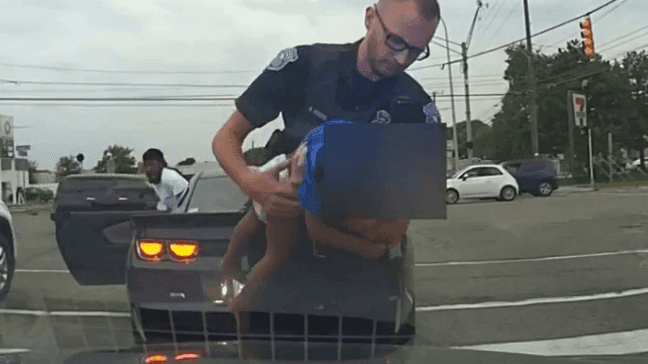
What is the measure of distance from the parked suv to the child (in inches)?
666

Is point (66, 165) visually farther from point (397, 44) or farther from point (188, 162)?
point (397, 44)

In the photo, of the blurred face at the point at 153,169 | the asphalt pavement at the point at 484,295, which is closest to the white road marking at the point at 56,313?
the asphalt pavement at the point at 484,295

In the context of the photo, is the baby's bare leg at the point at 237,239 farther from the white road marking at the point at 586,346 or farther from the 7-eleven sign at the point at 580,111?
the 7-eleven sign at the point at 580,111

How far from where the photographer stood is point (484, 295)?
21.6 feet

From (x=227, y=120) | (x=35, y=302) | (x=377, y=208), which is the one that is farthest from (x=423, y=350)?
(x=35, y=302)

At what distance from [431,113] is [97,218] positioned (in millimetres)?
3305

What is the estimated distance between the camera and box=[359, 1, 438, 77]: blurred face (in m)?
3.43

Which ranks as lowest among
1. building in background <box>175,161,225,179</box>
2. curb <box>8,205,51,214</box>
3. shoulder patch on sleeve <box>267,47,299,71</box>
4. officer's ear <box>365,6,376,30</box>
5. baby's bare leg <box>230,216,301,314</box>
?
baby's bare leg <box>230,216,301,314</box>

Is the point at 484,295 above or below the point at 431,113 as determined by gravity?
below

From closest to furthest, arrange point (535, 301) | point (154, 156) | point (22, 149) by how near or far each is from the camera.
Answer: point (154, 156), point (22, 149), point (535, 301)

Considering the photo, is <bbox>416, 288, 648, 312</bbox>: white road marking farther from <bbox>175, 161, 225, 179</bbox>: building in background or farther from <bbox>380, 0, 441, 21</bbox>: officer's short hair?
<bbox>380, 0, 441, 21</bbox>: officer's short hair

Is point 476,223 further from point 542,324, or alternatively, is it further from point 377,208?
point 377,208

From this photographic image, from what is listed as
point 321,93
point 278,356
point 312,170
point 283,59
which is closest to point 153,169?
point 283,59

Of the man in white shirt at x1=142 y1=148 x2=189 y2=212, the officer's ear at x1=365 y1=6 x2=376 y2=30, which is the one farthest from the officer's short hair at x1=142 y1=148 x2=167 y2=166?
the officer's ear at x1=365 y1=6 x2=376 y2=30
